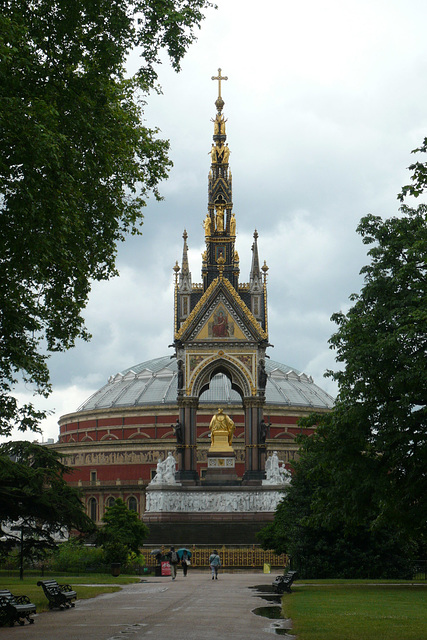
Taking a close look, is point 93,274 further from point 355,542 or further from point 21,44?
point 355,542

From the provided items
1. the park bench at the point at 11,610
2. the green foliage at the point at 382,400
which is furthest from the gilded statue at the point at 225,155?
the park bench at the point at 11,610

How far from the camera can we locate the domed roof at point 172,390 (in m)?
95.8

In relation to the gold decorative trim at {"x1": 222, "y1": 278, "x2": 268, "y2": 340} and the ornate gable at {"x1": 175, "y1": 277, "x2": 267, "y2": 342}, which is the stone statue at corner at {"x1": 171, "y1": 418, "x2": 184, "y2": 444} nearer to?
the ornate gable at {"x1": 175, "y1": 277, "x2": 267, "y2": 342}

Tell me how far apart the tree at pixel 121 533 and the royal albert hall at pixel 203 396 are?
193 inches

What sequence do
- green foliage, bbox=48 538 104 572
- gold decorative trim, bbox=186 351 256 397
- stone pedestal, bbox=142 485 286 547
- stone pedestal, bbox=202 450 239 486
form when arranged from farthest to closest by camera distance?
gold decorative trim, bbox=186 351 256 397
stone pedestal, bbox=202 450 239 486
stone pedestal, bbox=142 485 286 547
green foliage, bbox=48 538 104 572

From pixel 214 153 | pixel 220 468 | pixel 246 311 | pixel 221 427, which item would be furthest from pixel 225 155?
pixel 220 468

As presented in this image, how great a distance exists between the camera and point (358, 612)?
2173cm

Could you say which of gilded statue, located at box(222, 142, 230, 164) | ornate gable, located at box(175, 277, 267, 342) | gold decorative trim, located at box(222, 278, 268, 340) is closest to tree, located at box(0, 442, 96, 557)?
ornate gable, located at box(175, 277, 267, 342)

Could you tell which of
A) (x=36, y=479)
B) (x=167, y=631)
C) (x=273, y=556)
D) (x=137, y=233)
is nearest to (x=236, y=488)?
(x=273, y=556)

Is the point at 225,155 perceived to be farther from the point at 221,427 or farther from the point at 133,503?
the point at 133,503

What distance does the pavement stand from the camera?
17609 millimetres

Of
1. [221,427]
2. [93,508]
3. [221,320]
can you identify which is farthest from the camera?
[93,508]

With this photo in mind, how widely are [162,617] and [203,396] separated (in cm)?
7767

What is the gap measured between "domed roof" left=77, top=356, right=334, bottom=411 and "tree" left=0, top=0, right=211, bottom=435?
6946cm
